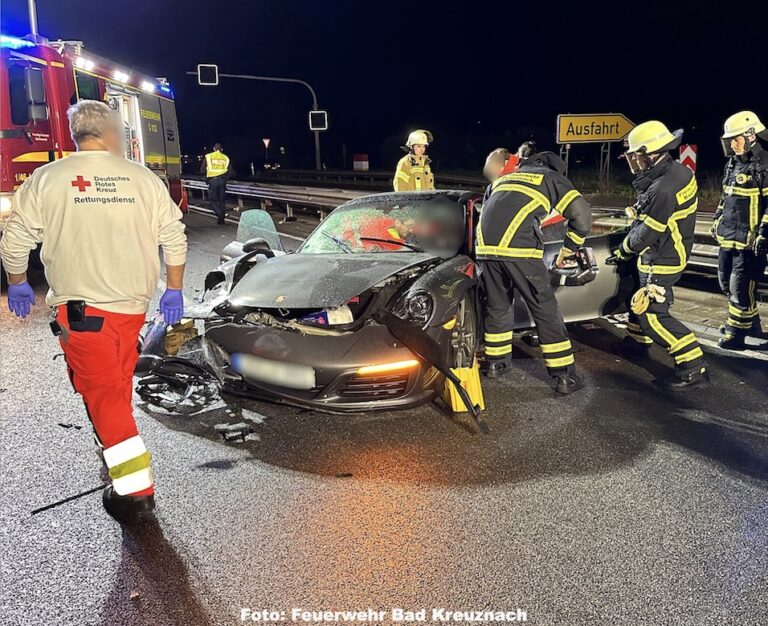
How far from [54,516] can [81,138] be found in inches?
67.2

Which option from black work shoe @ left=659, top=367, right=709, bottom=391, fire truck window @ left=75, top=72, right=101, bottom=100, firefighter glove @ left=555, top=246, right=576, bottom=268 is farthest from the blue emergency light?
black work shoe @ left=659, top=367, right=709, bottom=391

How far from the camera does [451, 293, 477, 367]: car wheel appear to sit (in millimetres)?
→ 4059

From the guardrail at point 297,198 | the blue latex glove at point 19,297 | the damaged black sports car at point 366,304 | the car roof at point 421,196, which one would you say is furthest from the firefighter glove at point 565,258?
the guardrail at point 297,198

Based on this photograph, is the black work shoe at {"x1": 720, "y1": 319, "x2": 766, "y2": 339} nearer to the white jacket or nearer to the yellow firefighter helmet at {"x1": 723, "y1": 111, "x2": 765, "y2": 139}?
the yellow firefighter helmet at {"x1": 723, "y1": 111, "x2": 765, "y2": 139}

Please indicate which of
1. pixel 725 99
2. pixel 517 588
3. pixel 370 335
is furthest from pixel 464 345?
pixel 725 99

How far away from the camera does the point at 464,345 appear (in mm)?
4156

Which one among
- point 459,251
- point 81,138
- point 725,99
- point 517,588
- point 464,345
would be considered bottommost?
point 517,588

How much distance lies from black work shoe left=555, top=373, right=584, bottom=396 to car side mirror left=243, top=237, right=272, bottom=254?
8.76 ft

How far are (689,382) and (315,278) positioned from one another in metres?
2.60

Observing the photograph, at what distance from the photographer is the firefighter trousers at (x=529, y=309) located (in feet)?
14.5

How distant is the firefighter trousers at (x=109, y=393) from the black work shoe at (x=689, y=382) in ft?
10.9

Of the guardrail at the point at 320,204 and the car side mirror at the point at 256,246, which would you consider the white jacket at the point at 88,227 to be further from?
the guardrail at the point at 320,204

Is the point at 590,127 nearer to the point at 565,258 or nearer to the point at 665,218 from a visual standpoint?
the point at 565,258

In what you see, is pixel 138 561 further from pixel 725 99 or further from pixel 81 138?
pixel 725 99
